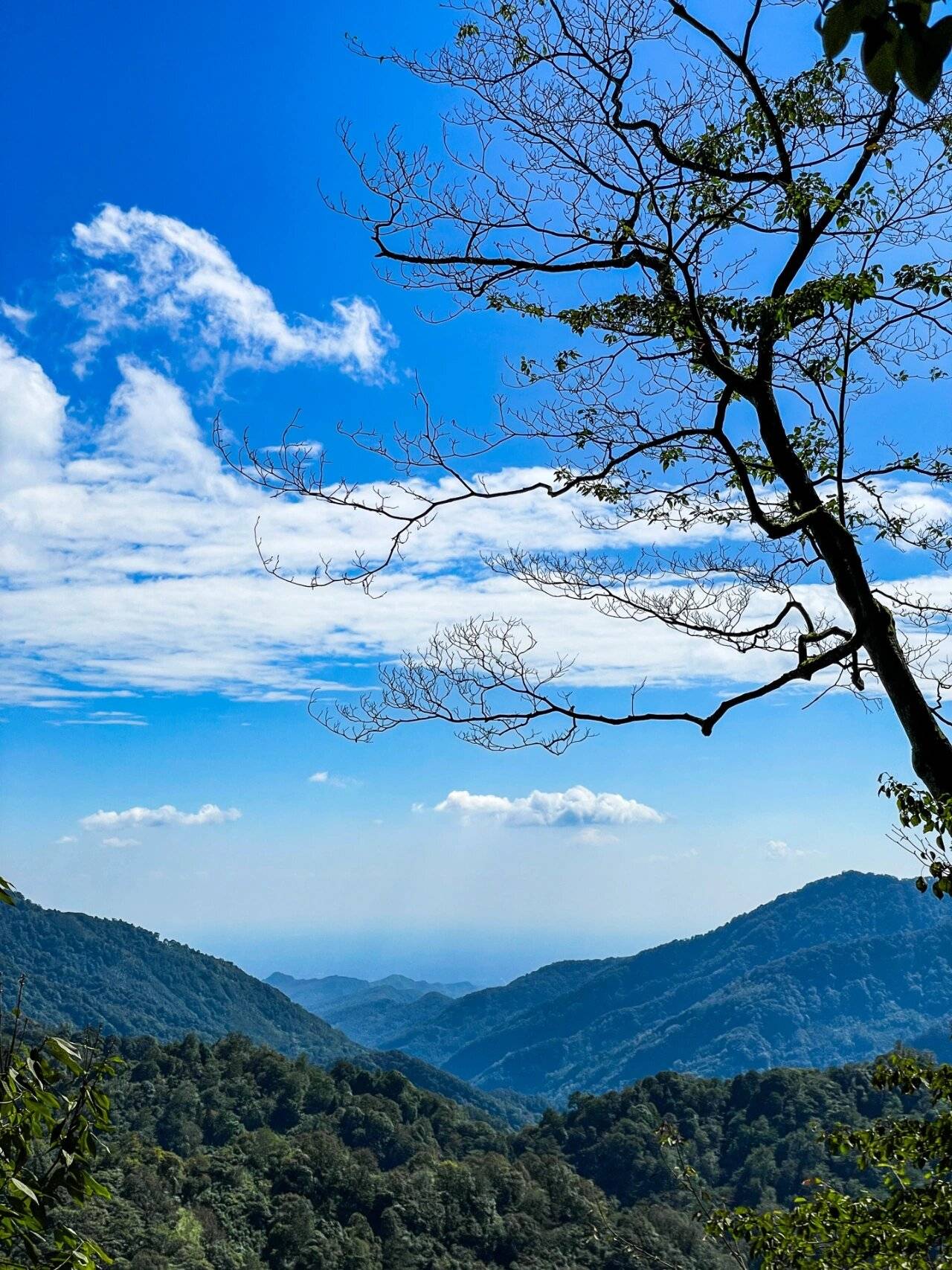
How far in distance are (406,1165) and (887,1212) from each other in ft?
142

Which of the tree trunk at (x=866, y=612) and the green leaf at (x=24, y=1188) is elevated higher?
the tree trunk at (x=866, y=612)

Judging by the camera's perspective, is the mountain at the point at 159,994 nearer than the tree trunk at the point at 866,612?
No

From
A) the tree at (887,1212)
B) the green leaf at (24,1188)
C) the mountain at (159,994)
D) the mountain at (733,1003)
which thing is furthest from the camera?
the mountain at (733,1003)

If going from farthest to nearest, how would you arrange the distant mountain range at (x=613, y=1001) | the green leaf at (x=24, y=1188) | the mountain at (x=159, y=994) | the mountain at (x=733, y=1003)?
the mountain at (x=733, y=1003) < the distant mountain range at (x=613, y=1001) < the mountain at (x=159, y=994) < the green leaf at (x=24, y=1188)

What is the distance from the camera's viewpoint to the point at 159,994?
10706 cm

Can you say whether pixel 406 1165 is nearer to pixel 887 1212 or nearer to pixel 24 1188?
pixel 887 1212

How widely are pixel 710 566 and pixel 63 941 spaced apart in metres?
117

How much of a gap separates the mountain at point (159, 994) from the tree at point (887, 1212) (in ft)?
287

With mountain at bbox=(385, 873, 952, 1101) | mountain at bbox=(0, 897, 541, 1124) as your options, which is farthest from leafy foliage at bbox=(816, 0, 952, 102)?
mountain at bbox=(385, 873, 952, 1101)

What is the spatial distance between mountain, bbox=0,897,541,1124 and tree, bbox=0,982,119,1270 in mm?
89311

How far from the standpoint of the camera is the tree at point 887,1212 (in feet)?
11.7

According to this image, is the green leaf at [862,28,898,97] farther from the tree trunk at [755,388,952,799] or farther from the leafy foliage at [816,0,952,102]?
the tree trunk at [755,388,952,799]

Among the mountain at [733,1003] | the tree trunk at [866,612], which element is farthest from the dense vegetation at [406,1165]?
the mountain at [733,1003]

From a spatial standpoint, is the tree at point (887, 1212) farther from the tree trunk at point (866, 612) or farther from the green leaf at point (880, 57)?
the green leaf at point (880, 57)
